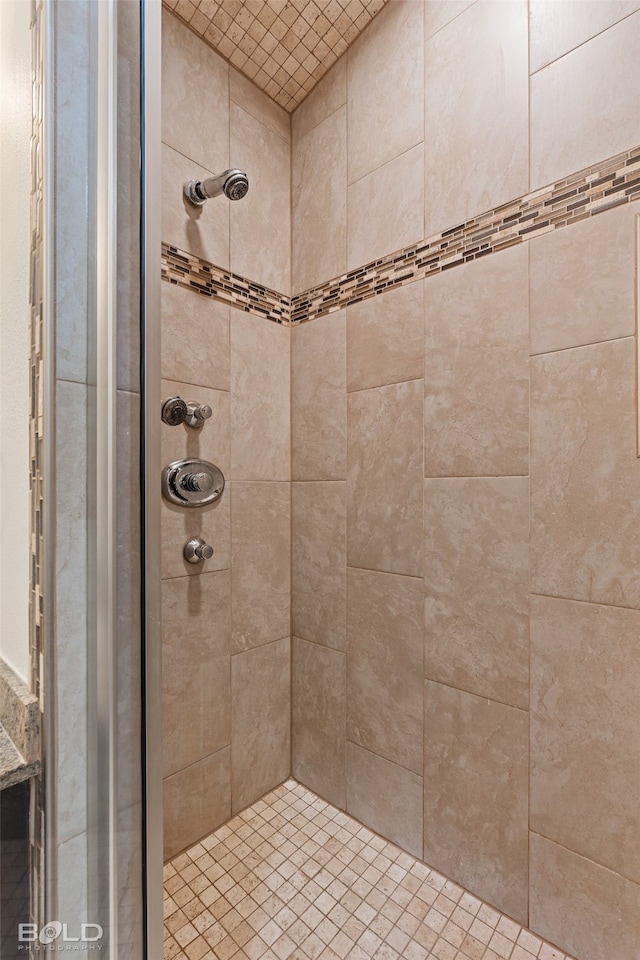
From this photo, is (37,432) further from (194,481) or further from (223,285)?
(223,285)

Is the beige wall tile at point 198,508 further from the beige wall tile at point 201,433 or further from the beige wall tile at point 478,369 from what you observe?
the beige wall tile at point 478,369

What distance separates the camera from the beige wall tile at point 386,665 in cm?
118

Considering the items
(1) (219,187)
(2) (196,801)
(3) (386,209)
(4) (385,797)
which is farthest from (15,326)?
(4) (385,797)

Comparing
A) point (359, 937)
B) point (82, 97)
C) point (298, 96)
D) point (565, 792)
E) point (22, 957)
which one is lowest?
point (359, 937)

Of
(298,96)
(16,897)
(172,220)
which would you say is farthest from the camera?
(298,96)

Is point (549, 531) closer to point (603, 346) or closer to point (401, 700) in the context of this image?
point (603, 346)

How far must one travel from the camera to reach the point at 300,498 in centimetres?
148

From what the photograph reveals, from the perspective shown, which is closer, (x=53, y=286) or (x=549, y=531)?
(x=53, y=286)

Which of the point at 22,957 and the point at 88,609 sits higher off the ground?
the point at 88,609

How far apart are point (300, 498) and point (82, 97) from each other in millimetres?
1108

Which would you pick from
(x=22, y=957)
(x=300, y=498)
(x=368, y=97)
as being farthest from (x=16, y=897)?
(x=368, y=97)

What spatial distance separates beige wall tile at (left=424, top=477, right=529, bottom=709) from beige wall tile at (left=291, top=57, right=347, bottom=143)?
1.21 metres

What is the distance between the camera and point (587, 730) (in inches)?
36.0

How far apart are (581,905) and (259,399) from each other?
4.65 feet
